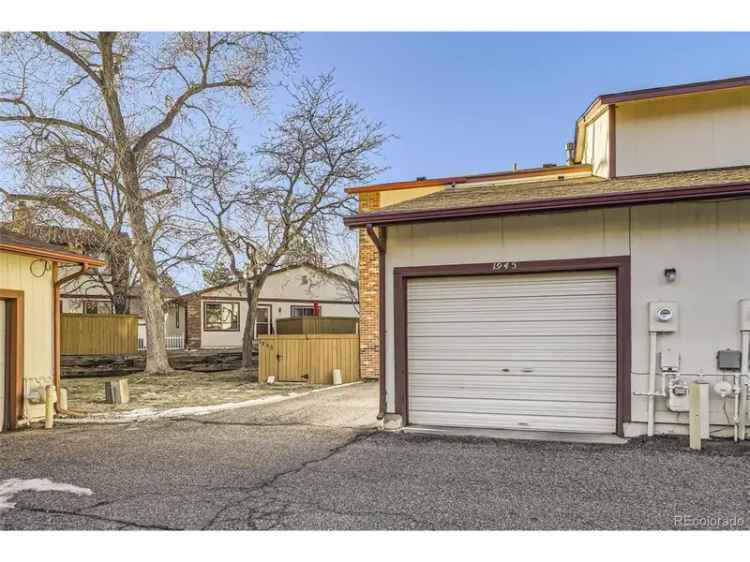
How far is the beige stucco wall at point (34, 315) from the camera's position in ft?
29.9

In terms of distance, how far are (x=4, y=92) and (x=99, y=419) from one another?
1192cm

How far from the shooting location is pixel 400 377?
27.7 ft

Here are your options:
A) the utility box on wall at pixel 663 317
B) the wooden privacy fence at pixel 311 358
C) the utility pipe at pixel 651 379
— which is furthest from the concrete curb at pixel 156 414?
the utility box on wall at pixel 663 317

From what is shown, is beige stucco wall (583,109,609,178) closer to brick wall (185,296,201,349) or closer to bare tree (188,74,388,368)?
bare tree (188,74,388,368)

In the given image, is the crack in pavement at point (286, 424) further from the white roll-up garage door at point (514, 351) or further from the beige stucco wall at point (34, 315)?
the beige stucco wall at point (34, 315)

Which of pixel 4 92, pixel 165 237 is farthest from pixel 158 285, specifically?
pixel 4 92

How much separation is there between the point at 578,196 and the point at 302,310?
24408 millimetres

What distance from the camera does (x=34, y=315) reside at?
31.4 feet

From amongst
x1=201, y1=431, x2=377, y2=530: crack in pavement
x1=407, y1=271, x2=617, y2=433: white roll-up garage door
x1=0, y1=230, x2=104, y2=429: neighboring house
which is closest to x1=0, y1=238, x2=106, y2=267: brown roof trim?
x1=0, y1=230, x2=104, y2=429: neighboring house

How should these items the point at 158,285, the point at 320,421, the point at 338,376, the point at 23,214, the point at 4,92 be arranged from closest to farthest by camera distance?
the point at 320,421 → the point at 338,376 → the point at 23,214 → the point at 4,92 → the point at 158,285

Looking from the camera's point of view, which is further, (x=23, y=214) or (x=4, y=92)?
(x=4, y=92)

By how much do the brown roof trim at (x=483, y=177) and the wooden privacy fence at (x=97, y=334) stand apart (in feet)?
39.4
